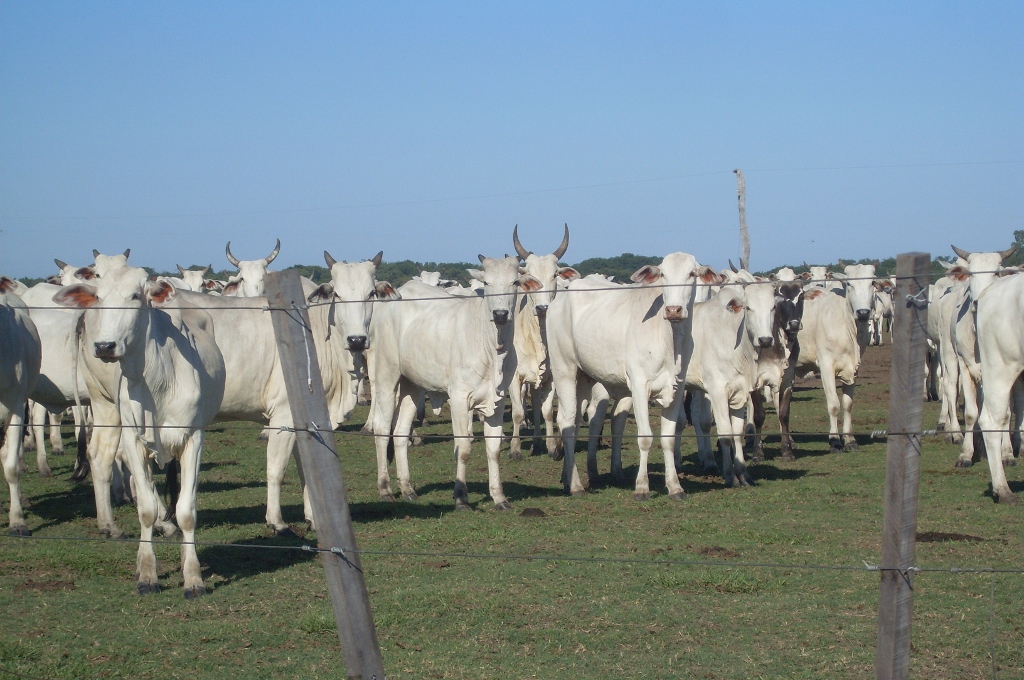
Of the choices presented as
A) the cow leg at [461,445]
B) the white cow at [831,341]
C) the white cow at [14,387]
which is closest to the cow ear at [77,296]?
the white cow at [14,387]

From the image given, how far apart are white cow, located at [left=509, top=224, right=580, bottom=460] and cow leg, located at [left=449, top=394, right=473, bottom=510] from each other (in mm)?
1446

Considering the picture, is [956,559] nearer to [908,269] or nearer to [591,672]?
[591,672]

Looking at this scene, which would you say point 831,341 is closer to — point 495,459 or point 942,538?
point 495,459

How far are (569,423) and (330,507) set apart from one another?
8.19m

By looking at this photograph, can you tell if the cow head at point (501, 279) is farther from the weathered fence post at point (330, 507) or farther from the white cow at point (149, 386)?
the weathered fence post at point (330, 507)

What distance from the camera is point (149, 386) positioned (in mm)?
7652

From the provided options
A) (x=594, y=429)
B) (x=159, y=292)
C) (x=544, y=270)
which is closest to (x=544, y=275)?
(x=544, y=270)

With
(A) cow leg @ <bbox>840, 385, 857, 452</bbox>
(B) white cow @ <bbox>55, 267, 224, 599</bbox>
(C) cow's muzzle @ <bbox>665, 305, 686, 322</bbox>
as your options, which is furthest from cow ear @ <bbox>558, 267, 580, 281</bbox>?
(B) white cow @ <bbox>55, 267, 224, 599</bbox>

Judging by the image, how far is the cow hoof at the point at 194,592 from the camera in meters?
7.45

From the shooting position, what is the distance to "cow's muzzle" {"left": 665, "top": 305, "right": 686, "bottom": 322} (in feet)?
36.3

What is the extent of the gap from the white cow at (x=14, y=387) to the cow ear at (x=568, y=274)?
7.79m

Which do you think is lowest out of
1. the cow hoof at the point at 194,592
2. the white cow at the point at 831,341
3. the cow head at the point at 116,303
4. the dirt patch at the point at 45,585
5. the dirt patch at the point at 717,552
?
the dirt patch at the point at 717,552

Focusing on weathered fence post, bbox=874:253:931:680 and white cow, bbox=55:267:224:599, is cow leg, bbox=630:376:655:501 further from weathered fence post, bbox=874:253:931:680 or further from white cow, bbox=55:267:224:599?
weathered fence post, bbox=874:253:931:680

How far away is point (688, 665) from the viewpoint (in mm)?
5910
